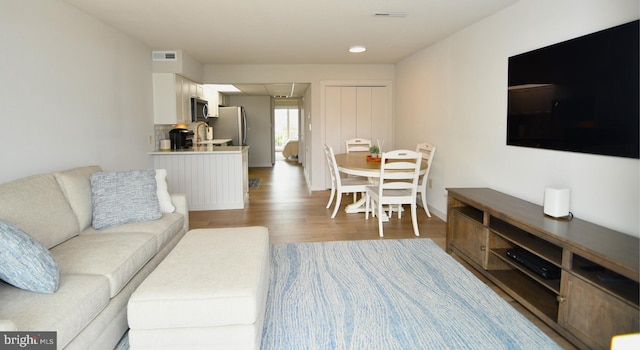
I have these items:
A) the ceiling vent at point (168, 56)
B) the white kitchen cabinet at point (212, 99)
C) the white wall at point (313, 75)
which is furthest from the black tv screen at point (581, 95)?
the white kitchen cabinet at point (212, 99)

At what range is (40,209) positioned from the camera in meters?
2.29

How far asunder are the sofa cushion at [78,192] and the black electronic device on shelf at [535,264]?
2944 millimetres

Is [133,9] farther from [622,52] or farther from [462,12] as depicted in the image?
[622,52]

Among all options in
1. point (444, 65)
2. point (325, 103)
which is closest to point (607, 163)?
point (444, 65)

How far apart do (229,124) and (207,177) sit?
3971 mm

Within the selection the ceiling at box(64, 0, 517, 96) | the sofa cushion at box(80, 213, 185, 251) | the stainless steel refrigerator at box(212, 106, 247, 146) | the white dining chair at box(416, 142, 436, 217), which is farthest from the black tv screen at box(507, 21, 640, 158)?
Answer: the stainless steel refrigerator at box(212, 106, 247, 146)

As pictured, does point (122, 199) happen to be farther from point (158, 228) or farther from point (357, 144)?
point (357, 144)

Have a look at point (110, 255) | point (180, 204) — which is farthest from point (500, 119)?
point (110, 255)

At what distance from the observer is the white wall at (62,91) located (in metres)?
2.52

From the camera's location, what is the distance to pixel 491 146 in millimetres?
3527

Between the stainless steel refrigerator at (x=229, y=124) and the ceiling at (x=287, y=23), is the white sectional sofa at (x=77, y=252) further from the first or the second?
the stainless steel refrigerator at (x=229, y=124)

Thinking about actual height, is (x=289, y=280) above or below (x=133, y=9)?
below

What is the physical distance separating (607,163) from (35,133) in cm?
373

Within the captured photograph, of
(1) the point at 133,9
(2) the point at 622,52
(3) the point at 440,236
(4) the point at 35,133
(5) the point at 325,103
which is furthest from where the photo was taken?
(5) the point at 325,103
